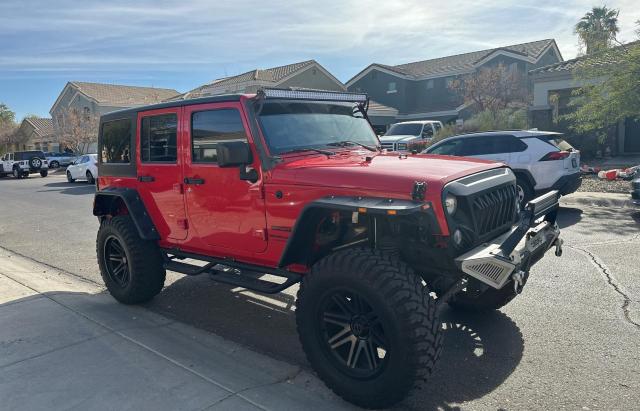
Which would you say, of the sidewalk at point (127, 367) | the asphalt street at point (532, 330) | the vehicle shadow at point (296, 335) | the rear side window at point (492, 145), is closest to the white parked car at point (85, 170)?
the asphalt street at point (532, 330)

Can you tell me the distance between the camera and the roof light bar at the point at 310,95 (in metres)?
4.20

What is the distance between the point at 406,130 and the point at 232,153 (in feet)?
56.6

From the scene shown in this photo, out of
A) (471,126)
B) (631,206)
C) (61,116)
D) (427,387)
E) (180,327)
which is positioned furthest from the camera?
(61,116)

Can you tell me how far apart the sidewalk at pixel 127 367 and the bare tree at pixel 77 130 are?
131 feet

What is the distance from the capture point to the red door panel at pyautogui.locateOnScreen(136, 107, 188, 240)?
4.70 meters

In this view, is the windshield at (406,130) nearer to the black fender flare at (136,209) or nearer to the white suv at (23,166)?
the black fender flare at (136,209)

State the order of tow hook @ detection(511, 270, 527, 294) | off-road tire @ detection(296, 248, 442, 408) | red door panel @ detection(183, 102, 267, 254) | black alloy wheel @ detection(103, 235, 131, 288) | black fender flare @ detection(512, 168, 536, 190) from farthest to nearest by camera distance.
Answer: black fender flare @ detection(512, 168, 536, 190) < black alloy wheel @ detection(103, 235, 131, 288) < red door panel @ detection(183, 102, 267, 254) < tow hook @ detection(511, 270, 527, 294) < off-road tire @ detection(296, 248, 442, 408)

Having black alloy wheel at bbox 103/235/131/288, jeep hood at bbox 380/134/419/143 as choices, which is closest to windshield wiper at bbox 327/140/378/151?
black alloy wheel at bbox 103/235/131/288

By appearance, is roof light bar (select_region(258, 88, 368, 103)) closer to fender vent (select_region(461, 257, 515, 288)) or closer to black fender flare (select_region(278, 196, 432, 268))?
black fender flare (select_region(278, 196, 432, 268))

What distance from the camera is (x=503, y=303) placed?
4.55m

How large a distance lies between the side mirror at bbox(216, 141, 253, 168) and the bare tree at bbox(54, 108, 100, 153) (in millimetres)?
41390

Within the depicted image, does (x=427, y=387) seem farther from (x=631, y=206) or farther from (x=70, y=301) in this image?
(x=631, y=206)

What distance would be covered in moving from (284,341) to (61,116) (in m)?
47.3

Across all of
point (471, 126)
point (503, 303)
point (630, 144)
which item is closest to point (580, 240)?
point (503, 303)
